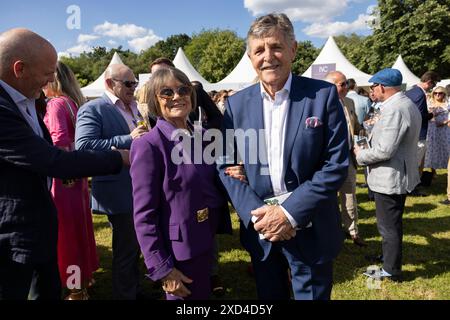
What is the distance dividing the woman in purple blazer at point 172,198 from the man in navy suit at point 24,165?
436 millimetres

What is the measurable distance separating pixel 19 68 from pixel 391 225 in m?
3.68

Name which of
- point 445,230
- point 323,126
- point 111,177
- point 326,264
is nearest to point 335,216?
point 326,264

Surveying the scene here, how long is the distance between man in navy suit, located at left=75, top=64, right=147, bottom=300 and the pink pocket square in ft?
6.00

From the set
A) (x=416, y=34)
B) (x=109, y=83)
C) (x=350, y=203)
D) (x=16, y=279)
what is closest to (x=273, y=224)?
(x=16, y=279)

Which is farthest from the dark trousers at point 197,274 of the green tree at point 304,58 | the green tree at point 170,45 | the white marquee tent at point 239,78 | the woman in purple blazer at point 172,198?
the green tree at point 170,45

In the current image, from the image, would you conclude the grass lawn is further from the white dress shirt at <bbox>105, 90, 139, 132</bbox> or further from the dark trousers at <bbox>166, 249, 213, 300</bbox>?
the white dress shirt at <bbox>105, 90, 139, 132</bbox>

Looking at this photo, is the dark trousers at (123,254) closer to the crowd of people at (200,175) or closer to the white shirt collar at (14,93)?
the crowd of people at (200,175)

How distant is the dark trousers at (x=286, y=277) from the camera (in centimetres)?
213

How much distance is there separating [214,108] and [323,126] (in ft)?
4.91

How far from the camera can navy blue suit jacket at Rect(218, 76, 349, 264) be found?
198 cm

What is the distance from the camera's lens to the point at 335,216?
2184 millimetres

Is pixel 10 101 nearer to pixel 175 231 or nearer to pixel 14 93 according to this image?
pixel 14 93
